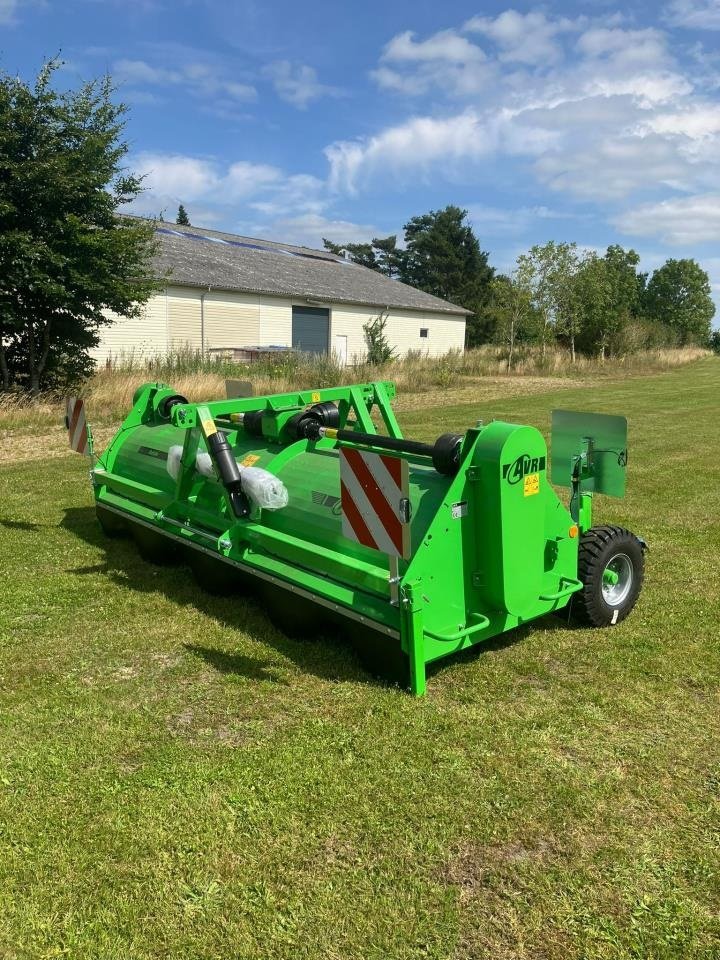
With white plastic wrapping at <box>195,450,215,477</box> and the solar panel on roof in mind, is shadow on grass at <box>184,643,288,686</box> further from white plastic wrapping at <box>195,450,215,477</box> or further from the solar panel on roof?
the solar panel on roof

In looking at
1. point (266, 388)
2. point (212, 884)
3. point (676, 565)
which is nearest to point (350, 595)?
point (212, 884)

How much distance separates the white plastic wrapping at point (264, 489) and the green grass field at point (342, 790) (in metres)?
0.80

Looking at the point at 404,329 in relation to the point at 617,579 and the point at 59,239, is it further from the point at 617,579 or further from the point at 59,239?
the point at 617,579

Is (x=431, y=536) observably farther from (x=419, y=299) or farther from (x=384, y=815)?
(x=419, y=299)

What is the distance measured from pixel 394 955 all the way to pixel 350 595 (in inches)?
71.1

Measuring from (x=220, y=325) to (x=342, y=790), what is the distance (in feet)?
82.1

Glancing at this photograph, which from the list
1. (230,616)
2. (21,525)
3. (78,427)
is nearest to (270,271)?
(21,525)

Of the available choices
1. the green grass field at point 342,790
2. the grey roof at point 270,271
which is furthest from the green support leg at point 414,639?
the grey roof at point 270,271

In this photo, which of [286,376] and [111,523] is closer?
[111,523]

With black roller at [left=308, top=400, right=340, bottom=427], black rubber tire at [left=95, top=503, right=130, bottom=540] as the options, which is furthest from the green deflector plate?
black rubber tire at [left=95, top=503, right=130, bottom=540]

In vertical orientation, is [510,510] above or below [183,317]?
below

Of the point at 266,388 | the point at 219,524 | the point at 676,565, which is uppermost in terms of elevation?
the point at 266,388

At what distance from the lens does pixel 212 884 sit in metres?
2.46

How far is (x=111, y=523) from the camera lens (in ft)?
20.8
